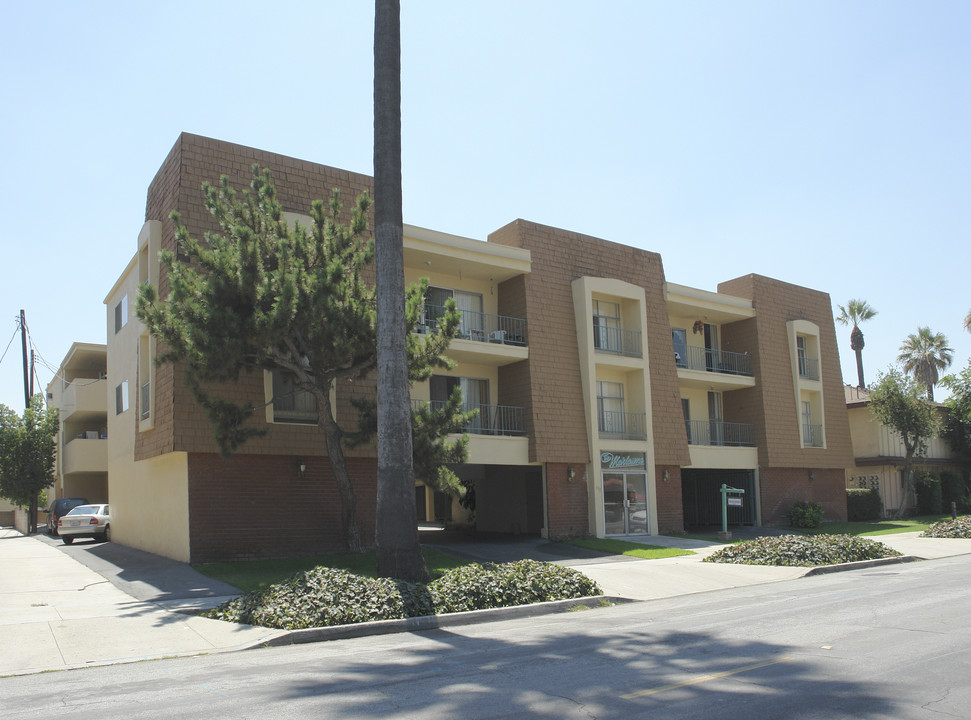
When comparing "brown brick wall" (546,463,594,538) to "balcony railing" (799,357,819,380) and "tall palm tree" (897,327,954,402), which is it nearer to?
"balcony railing" (799,357,819,380)

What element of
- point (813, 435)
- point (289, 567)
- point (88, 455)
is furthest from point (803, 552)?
point (88, 455)

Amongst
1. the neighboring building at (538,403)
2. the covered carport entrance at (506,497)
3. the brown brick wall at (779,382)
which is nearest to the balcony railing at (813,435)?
the neighboring building at (538,403)

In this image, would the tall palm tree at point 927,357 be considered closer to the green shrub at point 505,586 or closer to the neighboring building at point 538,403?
the neighboring building at point 538,403

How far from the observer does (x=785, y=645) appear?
9.26m

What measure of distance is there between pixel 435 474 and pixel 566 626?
6541mm

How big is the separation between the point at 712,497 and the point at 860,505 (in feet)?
23.9

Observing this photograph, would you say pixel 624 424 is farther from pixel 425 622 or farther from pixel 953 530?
pixel 425 622

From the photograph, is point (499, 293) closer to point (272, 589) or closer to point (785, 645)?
point (272, 589)

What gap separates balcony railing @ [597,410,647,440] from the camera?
27.2 metres

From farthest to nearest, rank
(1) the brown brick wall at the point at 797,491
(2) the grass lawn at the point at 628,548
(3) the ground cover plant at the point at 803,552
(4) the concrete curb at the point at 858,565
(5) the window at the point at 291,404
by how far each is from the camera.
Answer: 1. (1) the brown brick wall at the point at 797,491
2. (2) the grass lawn at the point at 628,548
3. (5) the window at the point at 291,404
4. (3) the ground cover plant at the point at 803,552
5. (4) the concrete curb at the point at 858,565

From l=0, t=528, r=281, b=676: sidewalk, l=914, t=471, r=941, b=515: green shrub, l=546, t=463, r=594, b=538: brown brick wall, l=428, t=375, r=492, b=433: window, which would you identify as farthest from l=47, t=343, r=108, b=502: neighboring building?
l=914, t=471, r=941, b=515: green shrub

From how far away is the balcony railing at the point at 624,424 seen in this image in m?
27.2

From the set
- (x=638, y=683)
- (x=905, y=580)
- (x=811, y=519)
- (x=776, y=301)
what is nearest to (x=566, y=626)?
(x=638, y=683)

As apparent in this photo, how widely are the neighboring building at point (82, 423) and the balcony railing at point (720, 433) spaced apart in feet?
76.7
